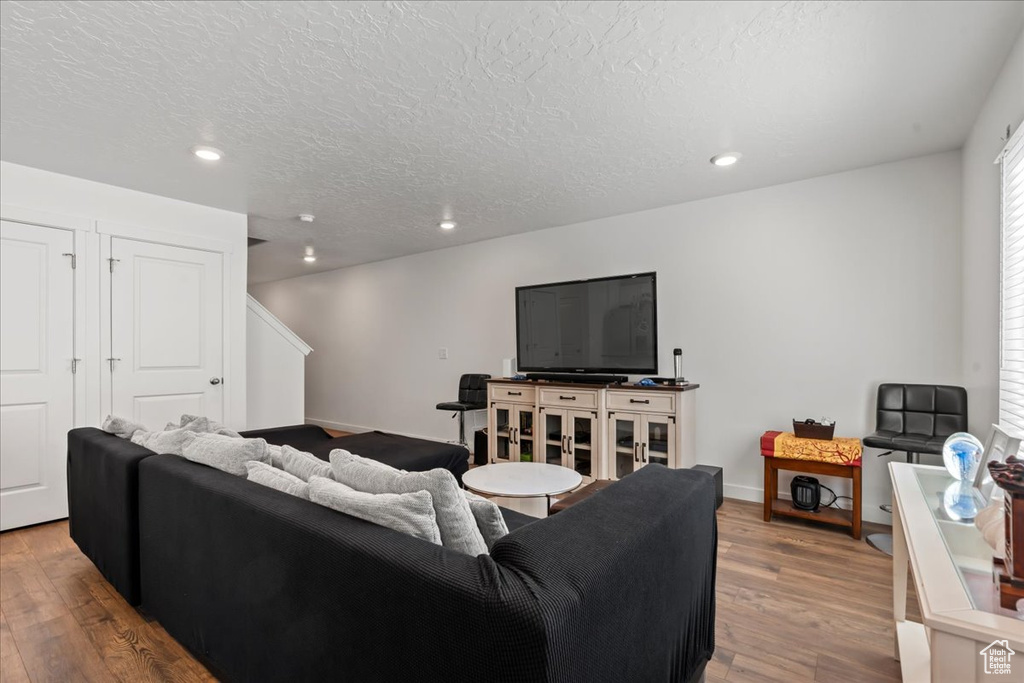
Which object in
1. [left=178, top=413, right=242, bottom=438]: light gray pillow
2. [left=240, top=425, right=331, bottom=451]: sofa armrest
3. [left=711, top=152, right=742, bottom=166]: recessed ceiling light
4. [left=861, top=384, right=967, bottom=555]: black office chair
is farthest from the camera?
[left=240, top=425, right=331, bottom=451]: sofa armrest

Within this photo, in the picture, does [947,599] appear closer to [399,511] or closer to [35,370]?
[399,511]

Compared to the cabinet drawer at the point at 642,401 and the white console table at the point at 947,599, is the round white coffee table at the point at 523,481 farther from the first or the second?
the white console table at the point at 947,599

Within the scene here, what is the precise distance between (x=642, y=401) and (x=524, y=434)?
1.17 meters

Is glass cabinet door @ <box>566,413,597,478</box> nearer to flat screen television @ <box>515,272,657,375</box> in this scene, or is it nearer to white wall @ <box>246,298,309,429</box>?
flat screen television @ <box>515,272,657,375</box>

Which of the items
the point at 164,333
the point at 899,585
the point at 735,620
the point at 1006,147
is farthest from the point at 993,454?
the point at 164,333

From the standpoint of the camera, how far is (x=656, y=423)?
3648 mm

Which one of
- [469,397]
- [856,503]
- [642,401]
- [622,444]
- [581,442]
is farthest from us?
[469,397]

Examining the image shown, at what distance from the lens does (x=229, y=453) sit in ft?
5.73

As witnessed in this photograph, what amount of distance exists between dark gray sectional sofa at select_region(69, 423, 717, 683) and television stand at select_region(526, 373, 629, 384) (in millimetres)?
2423

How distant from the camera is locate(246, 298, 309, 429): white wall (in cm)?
462

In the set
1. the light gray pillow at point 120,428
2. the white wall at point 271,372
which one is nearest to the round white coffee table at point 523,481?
the light gray pillow at point 120,428

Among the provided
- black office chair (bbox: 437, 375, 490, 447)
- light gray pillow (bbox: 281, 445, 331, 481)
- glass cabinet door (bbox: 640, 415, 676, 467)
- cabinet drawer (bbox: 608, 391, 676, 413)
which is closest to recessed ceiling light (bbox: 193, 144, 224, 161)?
light gray pillow (bbox: 281, 445, 331, 481)

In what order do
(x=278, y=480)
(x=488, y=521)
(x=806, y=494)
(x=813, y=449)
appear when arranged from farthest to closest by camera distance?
(x=806, y=494), (x=813, y=449), (x=278, y=480), (x=488, y=521)

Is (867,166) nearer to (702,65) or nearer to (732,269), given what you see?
(732,269)
